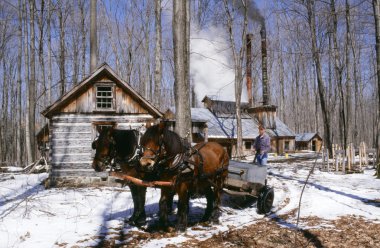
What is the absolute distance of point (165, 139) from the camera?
19.6 ft

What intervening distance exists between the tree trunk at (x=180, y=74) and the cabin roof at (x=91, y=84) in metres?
5.99

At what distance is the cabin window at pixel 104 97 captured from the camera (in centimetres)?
1505

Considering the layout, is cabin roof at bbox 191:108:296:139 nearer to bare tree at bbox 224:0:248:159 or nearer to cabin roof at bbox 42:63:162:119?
bare tree at bbox 224:0:248:159

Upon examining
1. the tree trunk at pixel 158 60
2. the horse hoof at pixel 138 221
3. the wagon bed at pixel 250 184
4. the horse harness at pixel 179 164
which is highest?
the tree trunk at pixel 158 60

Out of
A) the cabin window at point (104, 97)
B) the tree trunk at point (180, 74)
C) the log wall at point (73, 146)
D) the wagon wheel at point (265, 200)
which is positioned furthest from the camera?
the cabin window at point (104, 97)

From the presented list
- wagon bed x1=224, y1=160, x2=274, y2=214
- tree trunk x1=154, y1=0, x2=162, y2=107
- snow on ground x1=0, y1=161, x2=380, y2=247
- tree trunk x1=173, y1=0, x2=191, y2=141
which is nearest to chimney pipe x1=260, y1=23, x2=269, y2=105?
tree trunk x1=154, y1=0, x2=162, y2=107

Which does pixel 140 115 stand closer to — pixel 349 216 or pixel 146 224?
pixel 146 224

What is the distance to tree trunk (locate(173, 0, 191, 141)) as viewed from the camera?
29.8 ft

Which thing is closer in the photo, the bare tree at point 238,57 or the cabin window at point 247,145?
the bare tree at point 238,57

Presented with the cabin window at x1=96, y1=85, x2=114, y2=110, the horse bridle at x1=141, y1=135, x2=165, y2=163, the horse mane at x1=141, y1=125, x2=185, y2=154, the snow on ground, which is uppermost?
the cabin window at x1=96, y1=85, x2=114, y2=110

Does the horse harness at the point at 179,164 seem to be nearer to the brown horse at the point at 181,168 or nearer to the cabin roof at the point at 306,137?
the brown horse at the point at 181,168

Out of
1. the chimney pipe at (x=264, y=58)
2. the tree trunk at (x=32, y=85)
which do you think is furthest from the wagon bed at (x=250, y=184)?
the chimney pipe at (x=264, y=58)

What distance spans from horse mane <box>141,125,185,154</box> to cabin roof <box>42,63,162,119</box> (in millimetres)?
9057

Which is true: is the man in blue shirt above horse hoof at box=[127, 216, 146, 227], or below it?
above
